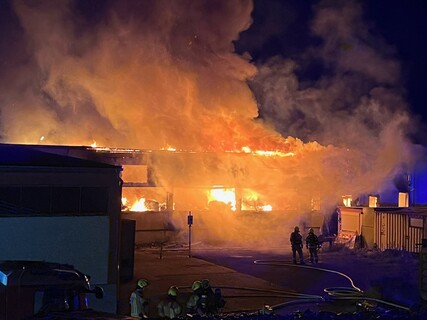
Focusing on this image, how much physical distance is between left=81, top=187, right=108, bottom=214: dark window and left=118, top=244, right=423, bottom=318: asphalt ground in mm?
2504

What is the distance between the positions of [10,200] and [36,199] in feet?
1.91

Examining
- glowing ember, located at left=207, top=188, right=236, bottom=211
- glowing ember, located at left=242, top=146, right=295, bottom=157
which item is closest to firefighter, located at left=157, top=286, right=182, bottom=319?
glowing ember, located at left=242, top=146, right=295, bottom=157

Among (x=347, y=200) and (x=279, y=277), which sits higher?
(x=347, y=200)

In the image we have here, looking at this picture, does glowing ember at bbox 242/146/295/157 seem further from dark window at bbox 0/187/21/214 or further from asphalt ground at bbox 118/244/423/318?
dark window at bbox 0/187/21/214

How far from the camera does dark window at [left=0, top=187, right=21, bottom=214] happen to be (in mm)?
12234

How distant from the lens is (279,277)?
59.2 ft

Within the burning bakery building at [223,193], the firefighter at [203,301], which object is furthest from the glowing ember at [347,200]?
the firefighter at [203,301]

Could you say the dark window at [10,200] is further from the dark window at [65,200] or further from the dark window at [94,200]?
the dark window at [94,200]

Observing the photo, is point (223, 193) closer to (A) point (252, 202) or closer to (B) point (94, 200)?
(A) point (252, 202)

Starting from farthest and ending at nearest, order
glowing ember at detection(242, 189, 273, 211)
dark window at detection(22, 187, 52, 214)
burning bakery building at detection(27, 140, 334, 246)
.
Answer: glowing ember at detection(242, 189, 273, 211) < burning bakery building at detection(27, 140, 334, 246) < dark window at detection(22, 187, 52, 214)

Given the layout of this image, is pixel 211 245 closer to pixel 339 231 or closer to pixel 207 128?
pixel 339 231

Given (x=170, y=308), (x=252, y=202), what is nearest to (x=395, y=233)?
(x=252, y=202)

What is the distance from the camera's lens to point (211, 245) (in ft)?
90.2

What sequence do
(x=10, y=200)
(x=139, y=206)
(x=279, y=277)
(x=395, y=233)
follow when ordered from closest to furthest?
(x=10, y=200) < (x=279, y=277) < (x=395, y=233) < (x=139, y=206)
